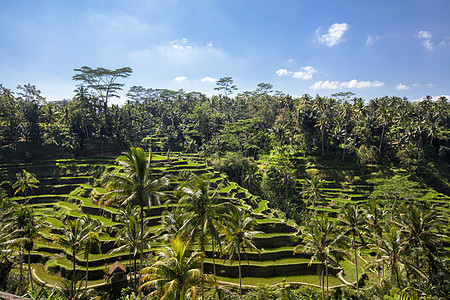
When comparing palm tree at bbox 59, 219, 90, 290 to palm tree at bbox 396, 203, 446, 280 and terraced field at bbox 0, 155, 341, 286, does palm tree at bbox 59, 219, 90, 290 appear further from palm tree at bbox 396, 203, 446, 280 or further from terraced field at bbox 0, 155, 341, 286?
palm tree at bbox 396, 203, 446, 280

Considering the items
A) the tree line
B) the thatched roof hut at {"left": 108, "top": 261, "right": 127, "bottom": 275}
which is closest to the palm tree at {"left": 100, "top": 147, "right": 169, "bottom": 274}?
the thatched roof hut at {"left": 108, "top": 261, "right": 127, "bottom": 275}

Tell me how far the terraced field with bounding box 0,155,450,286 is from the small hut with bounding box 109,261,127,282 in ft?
4.82

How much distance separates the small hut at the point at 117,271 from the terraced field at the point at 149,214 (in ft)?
4.82

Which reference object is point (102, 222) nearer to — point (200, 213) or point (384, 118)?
point (200, 213)

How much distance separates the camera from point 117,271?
2719 cm

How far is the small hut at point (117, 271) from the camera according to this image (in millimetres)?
26880

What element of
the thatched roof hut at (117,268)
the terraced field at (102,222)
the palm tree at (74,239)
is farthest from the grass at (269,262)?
the palm tree at (74,239)

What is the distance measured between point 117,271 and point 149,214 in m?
12.1

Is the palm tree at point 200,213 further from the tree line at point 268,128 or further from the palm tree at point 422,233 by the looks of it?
the tree line at point 268,128

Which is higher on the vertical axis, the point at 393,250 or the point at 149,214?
the point at 393,250

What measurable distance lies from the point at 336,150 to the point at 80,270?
66.9 meters

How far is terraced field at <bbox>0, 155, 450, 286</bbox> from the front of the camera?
29.8 m

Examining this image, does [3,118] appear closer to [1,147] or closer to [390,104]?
[1,147]

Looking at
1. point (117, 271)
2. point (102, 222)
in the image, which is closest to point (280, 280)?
point (117, 271)
